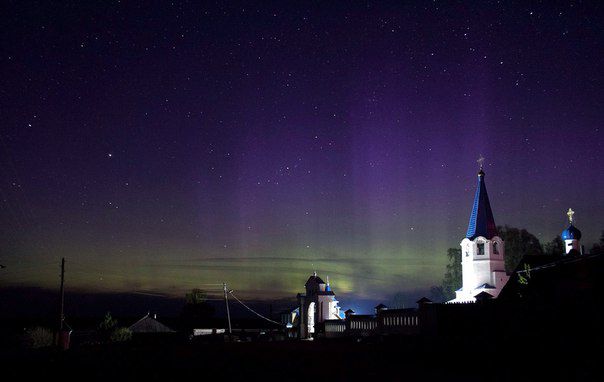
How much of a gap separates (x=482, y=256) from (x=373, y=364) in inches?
1635

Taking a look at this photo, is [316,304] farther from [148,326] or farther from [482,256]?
[148,326]

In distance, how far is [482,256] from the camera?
2012 inches

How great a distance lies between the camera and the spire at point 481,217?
51375mm

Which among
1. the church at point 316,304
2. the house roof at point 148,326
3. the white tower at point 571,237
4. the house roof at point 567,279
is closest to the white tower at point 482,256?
the white tower at point 571,237

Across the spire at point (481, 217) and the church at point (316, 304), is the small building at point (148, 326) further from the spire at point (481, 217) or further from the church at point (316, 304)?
the spire at point (481, 217)

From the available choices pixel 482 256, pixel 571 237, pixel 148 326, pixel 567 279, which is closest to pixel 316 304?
pixel 567 279

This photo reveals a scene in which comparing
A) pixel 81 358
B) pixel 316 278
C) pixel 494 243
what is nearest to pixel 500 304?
pixel 81 358

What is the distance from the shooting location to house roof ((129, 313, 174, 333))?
72.1 meters

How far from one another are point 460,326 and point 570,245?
40424 mm

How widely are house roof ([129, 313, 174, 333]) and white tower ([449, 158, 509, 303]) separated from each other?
39786 mm

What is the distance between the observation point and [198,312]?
3255 inches

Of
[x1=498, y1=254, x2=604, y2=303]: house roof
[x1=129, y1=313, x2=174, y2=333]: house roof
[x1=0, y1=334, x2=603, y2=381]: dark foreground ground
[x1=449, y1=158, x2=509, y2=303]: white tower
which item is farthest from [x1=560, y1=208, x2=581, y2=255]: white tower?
[x1=129, y1=313, x2=174, y2=333]: house roof

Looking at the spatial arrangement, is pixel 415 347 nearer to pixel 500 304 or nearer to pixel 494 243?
pixel 500 304

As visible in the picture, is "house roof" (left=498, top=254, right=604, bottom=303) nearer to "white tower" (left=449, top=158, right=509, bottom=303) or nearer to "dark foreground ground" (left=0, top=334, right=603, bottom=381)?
"dark foreground ground" (left=0, top=334, right=603, bottom=381)
